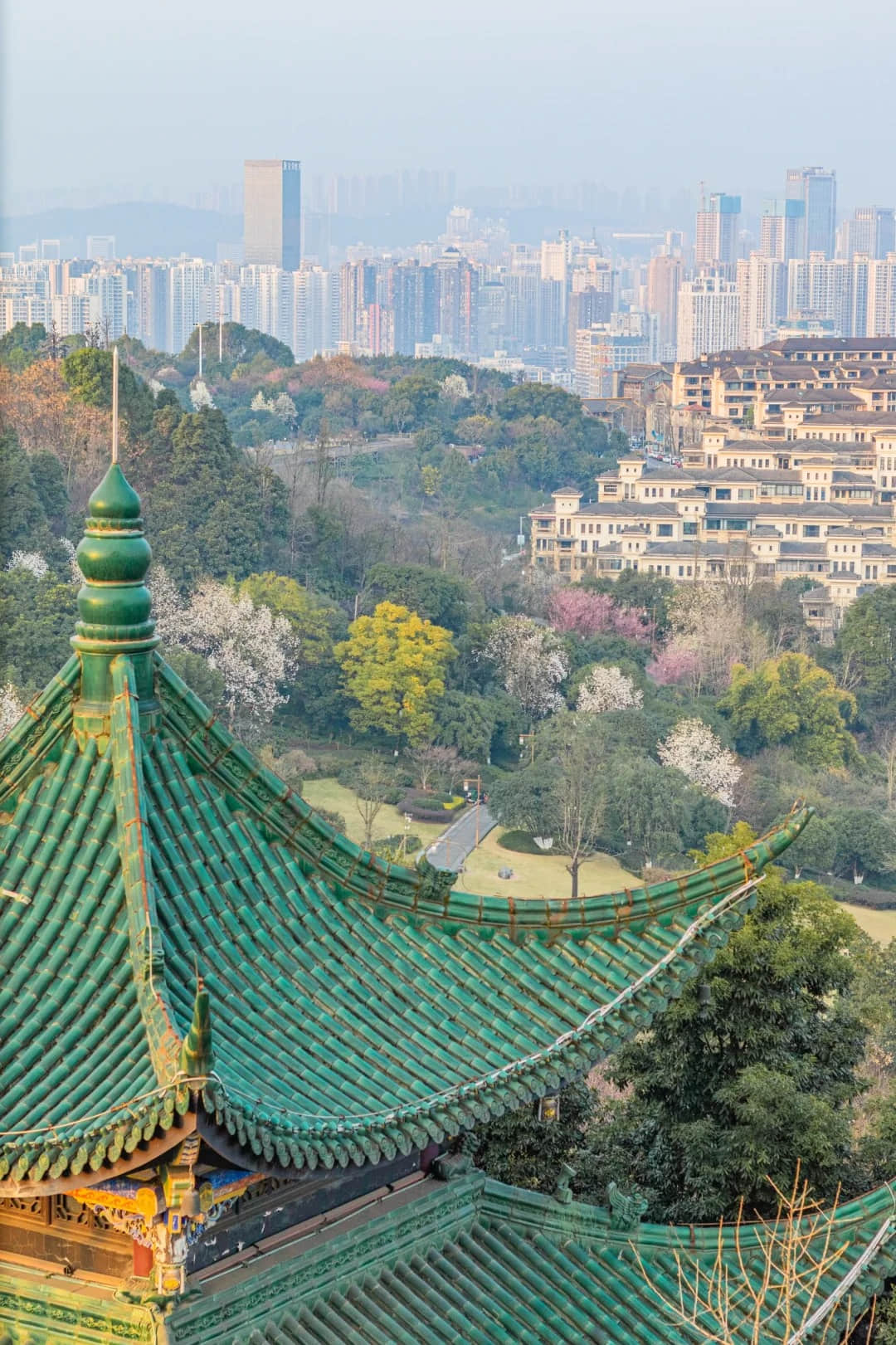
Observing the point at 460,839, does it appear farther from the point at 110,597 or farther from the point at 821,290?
the point at 821,290

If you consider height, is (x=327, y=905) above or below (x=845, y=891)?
above

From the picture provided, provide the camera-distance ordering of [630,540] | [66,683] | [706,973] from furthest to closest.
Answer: [630,540], [706,973], [66,683]

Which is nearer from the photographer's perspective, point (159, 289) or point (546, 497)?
point (546, 497)

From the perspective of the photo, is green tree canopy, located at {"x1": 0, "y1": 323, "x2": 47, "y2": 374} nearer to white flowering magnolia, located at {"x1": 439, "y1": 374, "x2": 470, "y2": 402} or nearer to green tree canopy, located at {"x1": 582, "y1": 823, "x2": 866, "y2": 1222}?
white flowering magnolia, located at {"x1": 439, "y1": 374, "x2": 470, "y2": 402}

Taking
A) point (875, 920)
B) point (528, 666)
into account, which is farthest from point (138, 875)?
point (528, 666)

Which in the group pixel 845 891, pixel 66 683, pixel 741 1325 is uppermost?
pixel 66 683

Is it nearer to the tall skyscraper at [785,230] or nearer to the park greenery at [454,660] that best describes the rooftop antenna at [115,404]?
the park greenery at [454,660]

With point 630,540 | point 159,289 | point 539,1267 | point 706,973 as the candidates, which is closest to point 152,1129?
point 539,1267

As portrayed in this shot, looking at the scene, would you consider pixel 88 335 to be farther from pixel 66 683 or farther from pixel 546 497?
pixel 66 683

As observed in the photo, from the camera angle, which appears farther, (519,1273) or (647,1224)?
(647,1224)
